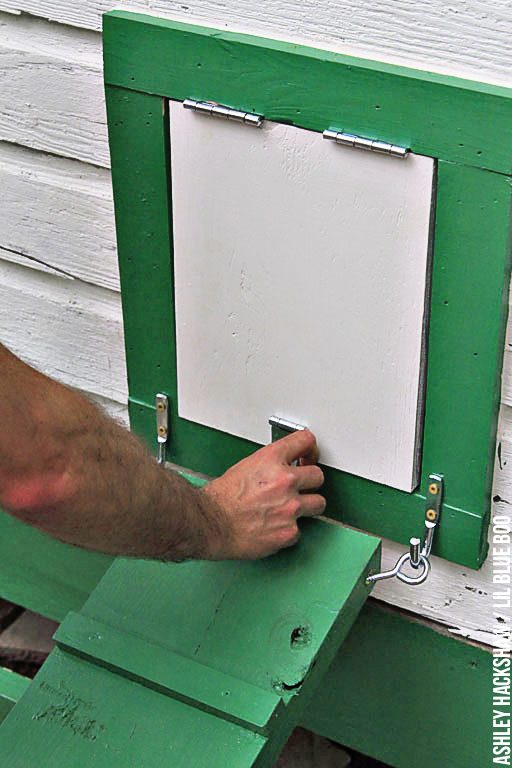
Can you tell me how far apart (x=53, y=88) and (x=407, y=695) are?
47.1 inches

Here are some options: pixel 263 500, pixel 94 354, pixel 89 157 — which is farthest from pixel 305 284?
pixel 94 354

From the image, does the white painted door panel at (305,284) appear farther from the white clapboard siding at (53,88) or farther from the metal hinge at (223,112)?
the white clapboard siding at (53,88)

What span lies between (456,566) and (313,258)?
0.57 meters

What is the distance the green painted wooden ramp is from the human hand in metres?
0.08

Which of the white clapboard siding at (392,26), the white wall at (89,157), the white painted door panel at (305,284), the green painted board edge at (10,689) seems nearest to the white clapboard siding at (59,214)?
the white wall at (89,157)

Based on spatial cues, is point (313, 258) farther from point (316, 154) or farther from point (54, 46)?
point (54, 46)

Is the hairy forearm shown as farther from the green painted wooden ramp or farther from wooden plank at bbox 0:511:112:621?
wooden plank at bbox 0:511:112:621

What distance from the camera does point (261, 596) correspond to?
5.76 feet

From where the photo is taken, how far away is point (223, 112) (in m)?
1.57

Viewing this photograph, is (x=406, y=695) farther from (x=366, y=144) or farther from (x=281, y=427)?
(x=366, y=144)

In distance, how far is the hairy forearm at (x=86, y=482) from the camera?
135 centimetres

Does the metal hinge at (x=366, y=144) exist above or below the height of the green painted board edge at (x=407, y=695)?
above

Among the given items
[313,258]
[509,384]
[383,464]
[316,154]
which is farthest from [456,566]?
[316,154]

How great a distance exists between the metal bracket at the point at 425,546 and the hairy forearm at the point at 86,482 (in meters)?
0.32
